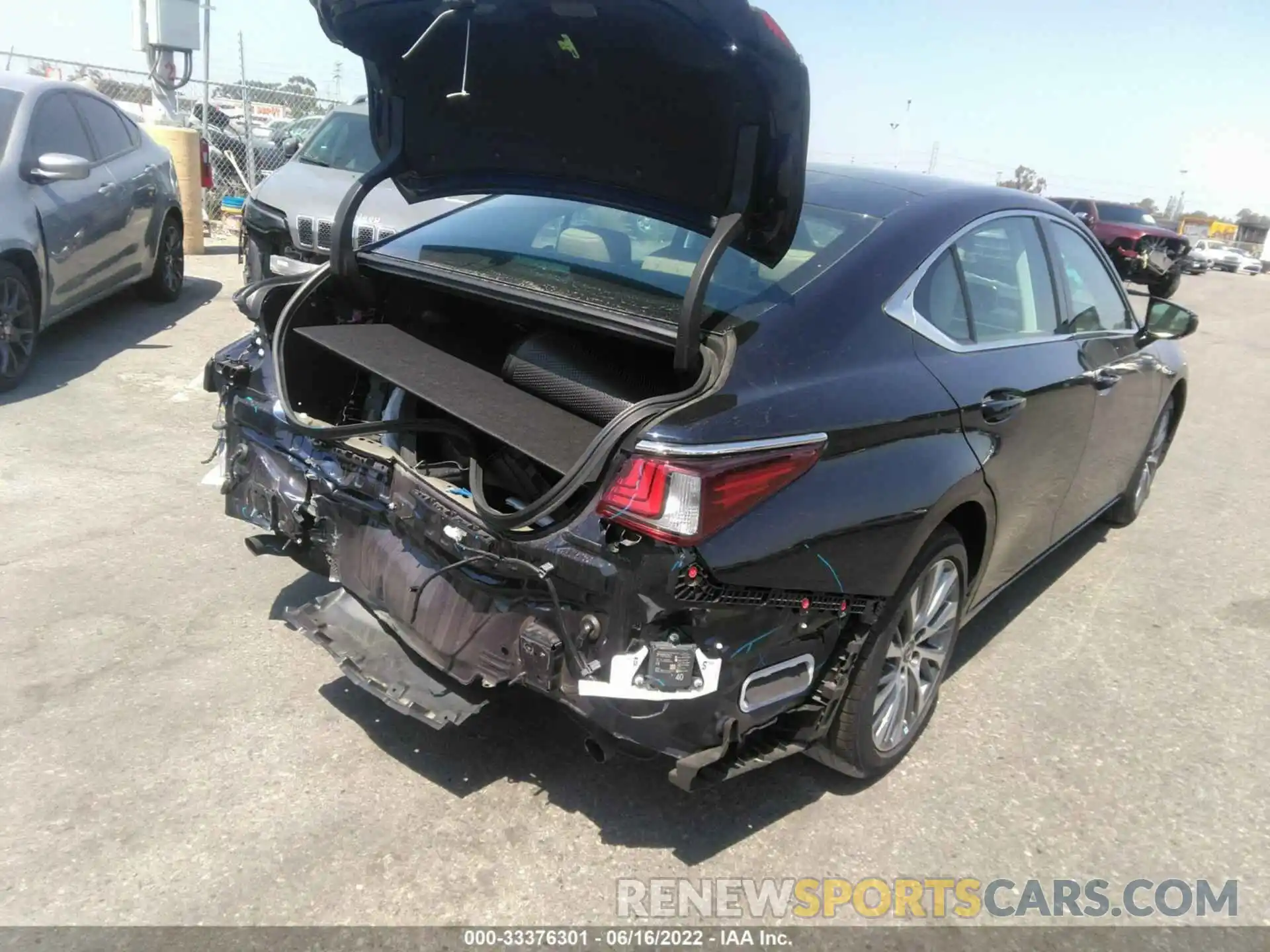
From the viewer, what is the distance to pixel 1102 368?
3996mm

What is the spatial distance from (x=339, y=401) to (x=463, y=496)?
3.64ft

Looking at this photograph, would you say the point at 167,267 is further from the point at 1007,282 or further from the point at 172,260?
the point at 1007,282

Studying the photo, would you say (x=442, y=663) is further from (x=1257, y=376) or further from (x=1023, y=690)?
(x=1257, y=376)

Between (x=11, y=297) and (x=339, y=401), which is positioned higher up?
(x=339, y=401)

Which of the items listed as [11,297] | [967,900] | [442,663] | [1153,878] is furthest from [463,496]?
[11,297]

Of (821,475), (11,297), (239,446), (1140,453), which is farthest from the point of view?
(11,297)

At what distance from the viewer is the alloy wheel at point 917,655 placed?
2.96 meters

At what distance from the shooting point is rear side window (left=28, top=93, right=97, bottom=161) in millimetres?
6469

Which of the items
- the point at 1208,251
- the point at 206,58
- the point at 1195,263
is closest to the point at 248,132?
the point at 206,58

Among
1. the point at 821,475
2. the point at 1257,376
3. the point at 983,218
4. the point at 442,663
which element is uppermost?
the point at 983,218

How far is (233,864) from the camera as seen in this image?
2.54 meters

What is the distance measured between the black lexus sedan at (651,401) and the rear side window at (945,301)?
11 millimetres

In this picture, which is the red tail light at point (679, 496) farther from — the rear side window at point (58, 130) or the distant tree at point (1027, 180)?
the distant tree at point (1027, 180)

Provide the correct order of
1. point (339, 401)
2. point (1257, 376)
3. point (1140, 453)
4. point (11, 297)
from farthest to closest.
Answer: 1. point (1257, 376)
2. point (11, 297)
3. point (1140, 453)
4. point (339, 401)
